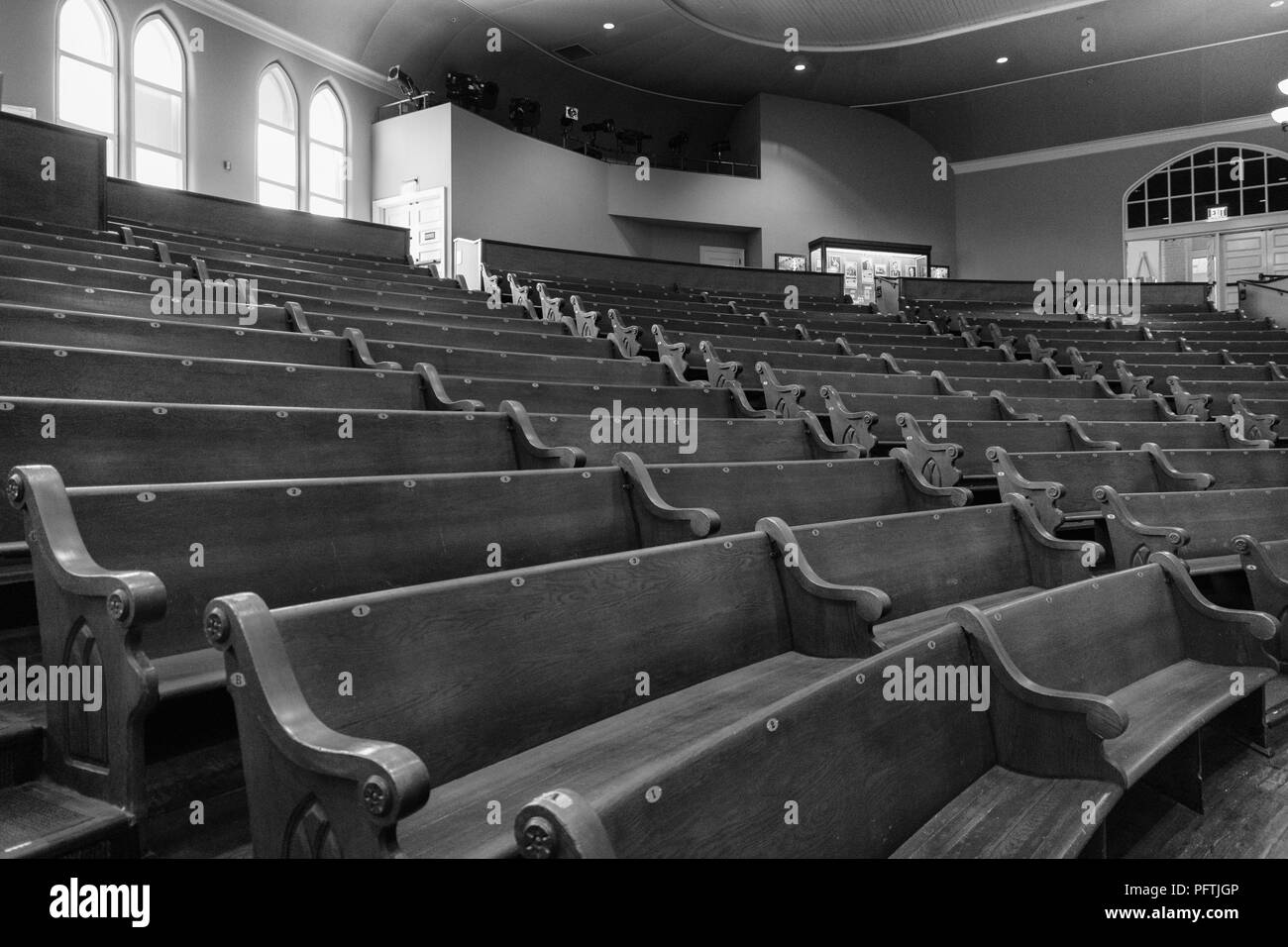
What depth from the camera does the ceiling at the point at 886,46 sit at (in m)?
4.44

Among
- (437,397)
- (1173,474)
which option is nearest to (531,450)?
(437,397)

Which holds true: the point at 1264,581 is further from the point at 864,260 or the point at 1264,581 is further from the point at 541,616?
the point at 864,260

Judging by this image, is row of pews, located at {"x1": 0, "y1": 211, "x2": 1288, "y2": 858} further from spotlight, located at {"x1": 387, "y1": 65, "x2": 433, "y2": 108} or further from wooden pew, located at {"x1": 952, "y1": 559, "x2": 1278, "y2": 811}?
spotlight, located at {"x1": 387, "y1": 65, "x2": 433, "y2": 108}

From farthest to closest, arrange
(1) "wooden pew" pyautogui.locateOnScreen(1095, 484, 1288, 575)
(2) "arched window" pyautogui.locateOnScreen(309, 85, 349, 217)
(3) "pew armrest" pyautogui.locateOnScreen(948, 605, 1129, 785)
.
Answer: (2) "arched window" pyautogui.locateOnScreen(309, 85, 349, 217), (1) "wooden pew" pyautogui.locateOnScreen(1095, 484, 1288, 575), (3) "pew armrest" pyautogui.locateOnScreen(948, 605, 1129, 785)

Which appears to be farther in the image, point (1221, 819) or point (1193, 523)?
point (1193, 523)

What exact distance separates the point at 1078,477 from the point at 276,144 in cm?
399

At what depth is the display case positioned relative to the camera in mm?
5523

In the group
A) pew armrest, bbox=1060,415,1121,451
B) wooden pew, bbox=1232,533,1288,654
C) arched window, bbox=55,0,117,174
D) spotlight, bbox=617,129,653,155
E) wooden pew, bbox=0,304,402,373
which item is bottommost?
wooden pew, bbox=1232,533,1288,654

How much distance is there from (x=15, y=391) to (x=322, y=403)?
0.31 metres

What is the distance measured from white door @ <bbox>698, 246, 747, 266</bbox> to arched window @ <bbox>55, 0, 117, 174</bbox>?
3212 millimetres

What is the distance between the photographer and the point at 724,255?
18.7 feet

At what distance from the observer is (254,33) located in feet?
13.5

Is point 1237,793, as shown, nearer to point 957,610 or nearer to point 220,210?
point 957,610

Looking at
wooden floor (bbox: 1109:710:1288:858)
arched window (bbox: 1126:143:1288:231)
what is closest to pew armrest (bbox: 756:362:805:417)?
wooden floor (bbox: 1109:710:1288:858)
